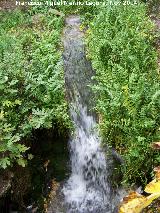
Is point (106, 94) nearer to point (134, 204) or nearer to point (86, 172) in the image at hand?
point (86, 172)

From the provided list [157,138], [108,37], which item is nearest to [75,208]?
[157,138]

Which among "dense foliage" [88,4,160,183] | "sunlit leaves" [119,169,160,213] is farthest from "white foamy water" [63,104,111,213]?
"sunlit leaves" [119,169,160,213]

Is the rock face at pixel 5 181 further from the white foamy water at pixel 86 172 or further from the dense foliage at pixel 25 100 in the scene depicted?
the white foamy water at pixel 86 172

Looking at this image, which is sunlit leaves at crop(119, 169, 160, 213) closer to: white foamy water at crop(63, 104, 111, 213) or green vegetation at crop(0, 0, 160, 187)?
green vegetation at crop(0, 0, 160, 187)

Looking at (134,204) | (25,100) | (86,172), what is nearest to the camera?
(134,204)

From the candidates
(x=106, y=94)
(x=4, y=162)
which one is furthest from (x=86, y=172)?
(x=4, y=162)

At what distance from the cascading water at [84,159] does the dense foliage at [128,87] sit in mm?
335

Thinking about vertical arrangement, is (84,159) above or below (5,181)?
below

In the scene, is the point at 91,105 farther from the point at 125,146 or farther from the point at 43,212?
the point at 43,212

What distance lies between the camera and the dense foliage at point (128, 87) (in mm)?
6672

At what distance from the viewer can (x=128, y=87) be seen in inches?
306

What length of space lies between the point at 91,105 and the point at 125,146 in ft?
5.39

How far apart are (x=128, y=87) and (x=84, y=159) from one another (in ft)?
5.63

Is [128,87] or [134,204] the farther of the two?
[128,87]
